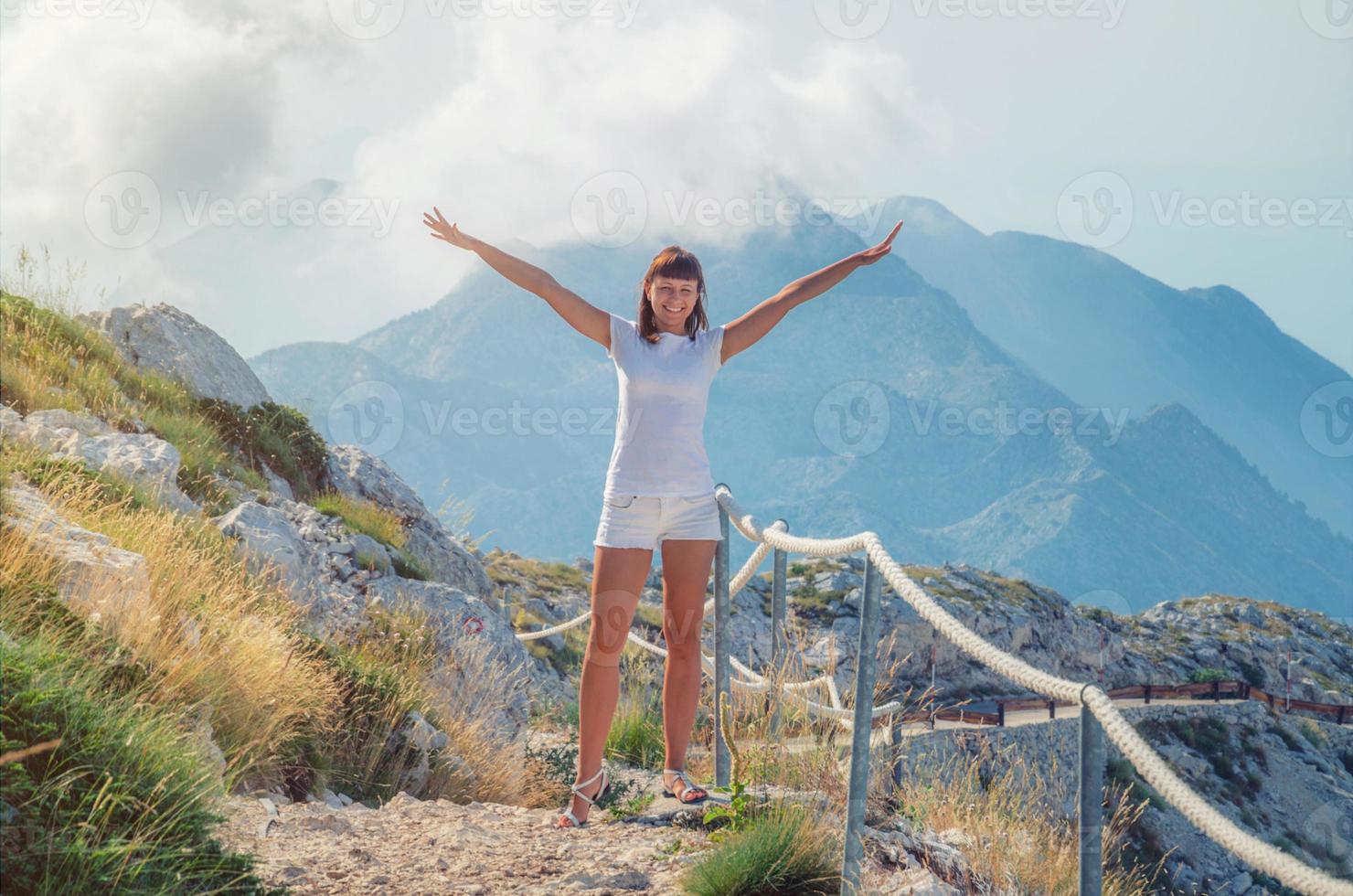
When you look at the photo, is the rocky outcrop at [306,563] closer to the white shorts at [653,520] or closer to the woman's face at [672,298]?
the white shorts at [653,520]

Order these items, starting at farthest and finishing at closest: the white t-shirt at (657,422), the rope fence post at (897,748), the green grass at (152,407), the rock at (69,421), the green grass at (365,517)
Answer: the green grass at (365,517)
the green grass at (152,407)
the rock at (69,421)
the rope fence post at (897,748)
the white t-shirt at (657,422)

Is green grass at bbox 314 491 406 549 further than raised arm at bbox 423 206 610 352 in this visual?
Yes

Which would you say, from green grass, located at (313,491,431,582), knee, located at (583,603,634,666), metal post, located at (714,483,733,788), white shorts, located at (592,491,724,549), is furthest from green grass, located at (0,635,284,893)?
green grass, located at (313,491,431,582)

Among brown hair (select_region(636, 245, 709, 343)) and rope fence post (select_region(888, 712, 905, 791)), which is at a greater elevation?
brown hair (select_region(636, 245, 709, 343))

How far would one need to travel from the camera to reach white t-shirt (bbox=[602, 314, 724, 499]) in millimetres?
4523

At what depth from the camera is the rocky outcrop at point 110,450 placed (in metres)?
7.11

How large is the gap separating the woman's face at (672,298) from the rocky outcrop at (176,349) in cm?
794

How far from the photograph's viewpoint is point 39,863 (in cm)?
279

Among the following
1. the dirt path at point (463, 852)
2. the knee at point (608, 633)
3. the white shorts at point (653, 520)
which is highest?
the white shorts at point (653, 520)

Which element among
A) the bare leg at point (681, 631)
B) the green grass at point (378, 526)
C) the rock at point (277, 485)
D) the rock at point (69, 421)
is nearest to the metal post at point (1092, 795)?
the bare leg at point (681, 631)

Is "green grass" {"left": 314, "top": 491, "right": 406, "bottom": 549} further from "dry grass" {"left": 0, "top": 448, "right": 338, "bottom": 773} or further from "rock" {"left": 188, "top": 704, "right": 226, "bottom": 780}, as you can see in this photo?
"rock" {"left": 188, "top": 704, "right": 226, "bottom": 780}

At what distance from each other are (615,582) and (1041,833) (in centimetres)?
232

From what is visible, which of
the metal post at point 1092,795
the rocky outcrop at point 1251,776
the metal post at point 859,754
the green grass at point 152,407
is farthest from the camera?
the rocky outcrop at point 1251,776

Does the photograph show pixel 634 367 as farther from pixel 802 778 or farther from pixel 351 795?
pixel 351 795
